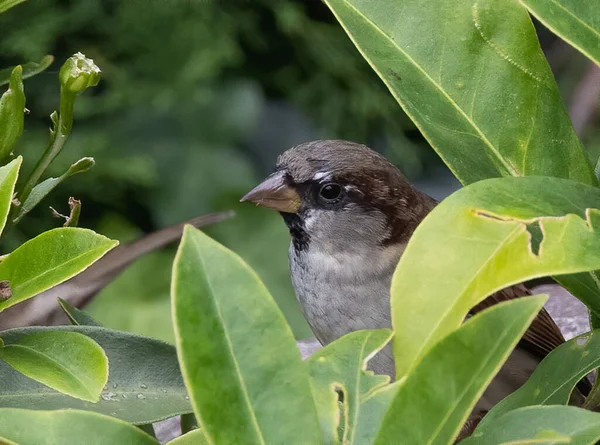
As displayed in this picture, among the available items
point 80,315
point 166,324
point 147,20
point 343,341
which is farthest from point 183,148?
point 343,341

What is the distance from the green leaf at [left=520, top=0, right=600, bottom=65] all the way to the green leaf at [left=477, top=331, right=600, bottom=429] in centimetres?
20

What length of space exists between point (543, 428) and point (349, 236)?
720 mm

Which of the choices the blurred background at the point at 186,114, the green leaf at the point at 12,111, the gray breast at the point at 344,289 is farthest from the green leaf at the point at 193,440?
the blurred background at the point at 186,114

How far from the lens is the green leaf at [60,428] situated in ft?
1.61

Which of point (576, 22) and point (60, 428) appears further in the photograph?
point (576, 22)

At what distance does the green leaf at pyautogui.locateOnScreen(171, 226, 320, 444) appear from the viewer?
480mm

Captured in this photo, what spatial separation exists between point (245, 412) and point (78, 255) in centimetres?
18

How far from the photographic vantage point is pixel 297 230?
1205 millimetres

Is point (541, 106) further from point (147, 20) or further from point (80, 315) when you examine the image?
point (147, 20)

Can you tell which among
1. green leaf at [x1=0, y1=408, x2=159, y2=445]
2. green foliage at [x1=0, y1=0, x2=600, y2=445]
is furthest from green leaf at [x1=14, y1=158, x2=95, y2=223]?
green leaf at [x1=0, y1=408, x2=159, y2=445]

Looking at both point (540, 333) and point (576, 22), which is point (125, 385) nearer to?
point (576, 22)

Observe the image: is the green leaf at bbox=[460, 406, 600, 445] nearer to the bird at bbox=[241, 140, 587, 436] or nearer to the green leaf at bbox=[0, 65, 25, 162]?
the green leaf at bbox=[0, 65, 25, 162]

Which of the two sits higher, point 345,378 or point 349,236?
point 345,378

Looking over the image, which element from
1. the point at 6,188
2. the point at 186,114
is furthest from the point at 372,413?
the point at 186,114
